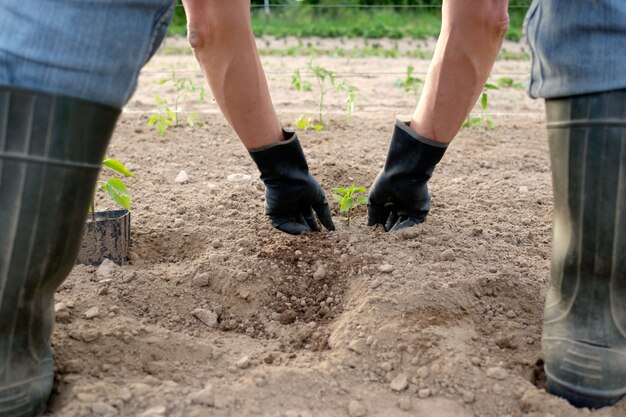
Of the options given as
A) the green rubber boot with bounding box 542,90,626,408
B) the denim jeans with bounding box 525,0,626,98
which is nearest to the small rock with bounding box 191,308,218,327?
the green rubber boot with bounding box 542,90,626,408

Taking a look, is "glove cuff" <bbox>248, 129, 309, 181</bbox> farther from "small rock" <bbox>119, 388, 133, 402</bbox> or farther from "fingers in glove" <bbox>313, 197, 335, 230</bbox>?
"small rock" <bbox>119, 388, 133, 402</bbox>

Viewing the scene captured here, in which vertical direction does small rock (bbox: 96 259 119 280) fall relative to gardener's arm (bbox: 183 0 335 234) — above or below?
below

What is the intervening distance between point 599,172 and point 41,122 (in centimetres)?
111

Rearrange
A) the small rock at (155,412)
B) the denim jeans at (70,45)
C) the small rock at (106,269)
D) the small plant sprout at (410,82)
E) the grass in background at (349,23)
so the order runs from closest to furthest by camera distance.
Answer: the denim jeans at (70,45), the small rock at (155,412), the small rock at (106,269), the small plant sprout at (410,82), the grass in background at (349,23)

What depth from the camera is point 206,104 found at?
4879mm

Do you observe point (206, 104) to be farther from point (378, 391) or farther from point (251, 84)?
point (378, 391)

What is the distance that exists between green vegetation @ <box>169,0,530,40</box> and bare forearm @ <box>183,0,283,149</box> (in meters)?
7.45

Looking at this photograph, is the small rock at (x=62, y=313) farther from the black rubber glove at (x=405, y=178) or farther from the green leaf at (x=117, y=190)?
the black rubber glove at (x=405, y=178)

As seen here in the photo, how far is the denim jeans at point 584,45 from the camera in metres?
1.59

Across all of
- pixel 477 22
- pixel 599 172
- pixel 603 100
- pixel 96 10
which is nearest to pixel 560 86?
pixel 603 100

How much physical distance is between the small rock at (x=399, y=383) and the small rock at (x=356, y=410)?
0.36 ft

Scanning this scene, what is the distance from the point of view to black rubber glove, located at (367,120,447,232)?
2.52m

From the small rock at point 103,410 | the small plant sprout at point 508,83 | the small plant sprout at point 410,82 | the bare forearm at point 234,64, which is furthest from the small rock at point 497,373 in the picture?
the small plant sprout at point 508,83

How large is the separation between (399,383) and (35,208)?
0.86 metres
